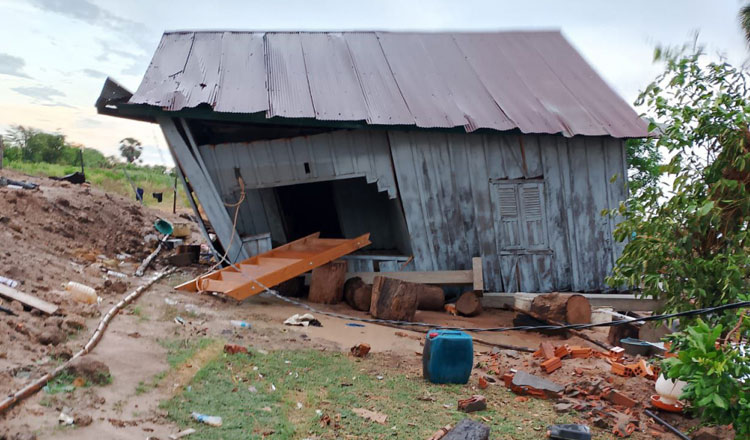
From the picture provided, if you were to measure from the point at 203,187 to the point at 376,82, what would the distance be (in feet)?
12.6

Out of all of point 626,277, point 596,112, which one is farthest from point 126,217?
point 626,277

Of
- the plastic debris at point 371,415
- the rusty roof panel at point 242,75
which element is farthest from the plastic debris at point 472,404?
the rusty roof panel at point 242,75

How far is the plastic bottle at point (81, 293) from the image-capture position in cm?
712

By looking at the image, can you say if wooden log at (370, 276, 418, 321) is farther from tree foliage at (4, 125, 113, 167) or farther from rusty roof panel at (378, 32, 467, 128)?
tree foliage at (4, 125, 113, 167)

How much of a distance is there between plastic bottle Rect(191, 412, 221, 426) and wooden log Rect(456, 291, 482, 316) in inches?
248

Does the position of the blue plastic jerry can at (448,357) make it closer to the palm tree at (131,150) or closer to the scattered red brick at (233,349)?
the scattered red brick at (233,349)

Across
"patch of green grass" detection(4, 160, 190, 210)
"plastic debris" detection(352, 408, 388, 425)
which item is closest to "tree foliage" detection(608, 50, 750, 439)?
"plastic debris" detection(352, 408, 388, 425)

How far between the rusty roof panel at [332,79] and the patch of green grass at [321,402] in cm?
493

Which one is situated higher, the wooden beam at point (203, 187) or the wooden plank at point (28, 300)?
the wooden beam at point (203, 187)

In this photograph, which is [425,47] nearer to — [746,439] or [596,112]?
[596,112]

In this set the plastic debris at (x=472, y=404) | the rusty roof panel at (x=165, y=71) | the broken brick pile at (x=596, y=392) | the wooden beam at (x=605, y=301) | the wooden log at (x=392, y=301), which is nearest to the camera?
the plastic debris at (x=472, y=404)

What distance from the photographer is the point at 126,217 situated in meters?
15.6

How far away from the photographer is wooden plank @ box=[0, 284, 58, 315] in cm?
612

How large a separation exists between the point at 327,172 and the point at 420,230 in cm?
203
